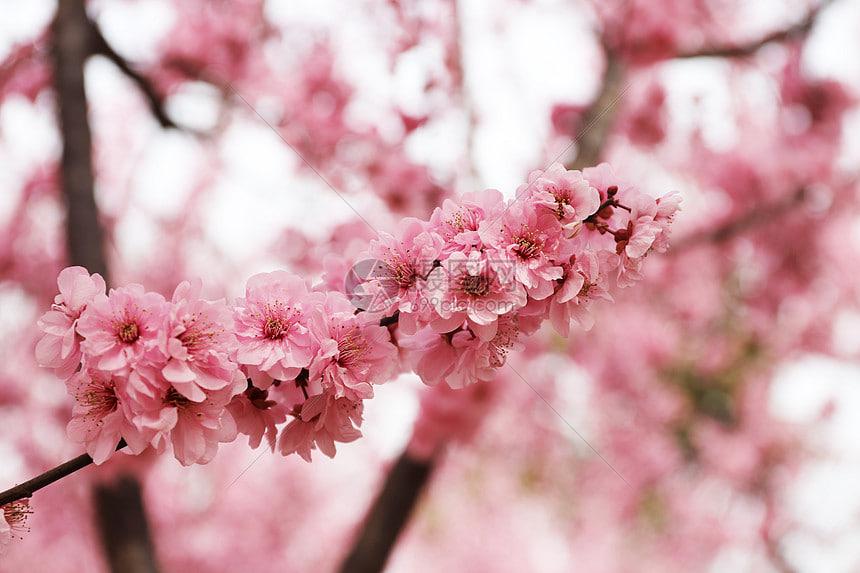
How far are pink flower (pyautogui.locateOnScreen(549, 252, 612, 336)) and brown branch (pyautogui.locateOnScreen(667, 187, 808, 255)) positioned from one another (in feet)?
6.90

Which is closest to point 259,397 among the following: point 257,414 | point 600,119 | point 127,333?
point 257,414

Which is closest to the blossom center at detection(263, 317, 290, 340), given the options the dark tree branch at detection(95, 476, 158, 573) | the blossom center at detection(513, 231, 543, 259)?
the blossom center at detection(513, 231, 543, 259)

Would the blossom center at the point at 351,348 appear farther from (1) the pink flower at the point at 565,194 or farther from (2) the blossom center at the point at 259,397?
(1) the pink flower at the point at 565,194

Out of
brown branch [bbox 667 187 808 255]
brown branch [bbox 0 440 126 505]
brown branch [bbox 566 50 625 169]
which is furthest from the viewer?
brown branch [bbox 667 187 808 255]

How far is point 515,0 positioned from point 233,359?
2677 mm

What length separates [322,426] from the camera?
26.5 inches

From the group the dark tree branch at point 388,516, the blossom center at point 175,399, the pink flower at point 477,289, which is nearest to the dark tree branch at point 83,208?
the dark tree branch at point 388,516

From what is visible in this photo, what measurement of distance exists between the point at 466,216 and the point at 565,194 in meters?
0.09

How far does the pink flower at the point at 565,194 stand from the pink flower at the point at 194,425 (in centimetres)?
31

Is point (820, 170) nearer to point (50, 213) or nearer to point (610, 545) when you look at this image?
point (610, 545)

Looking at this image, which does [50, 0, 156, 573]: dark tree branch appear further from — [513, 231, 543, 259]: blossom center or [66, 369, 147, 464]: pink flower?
[513, 231, 543, 259]: blossom center

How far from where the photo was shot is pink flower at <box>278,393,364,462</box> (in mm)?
652

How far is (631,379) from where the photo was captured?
370 cm

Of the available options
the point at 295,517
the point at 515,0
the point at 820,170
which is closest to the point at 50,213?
the point at 515,0
